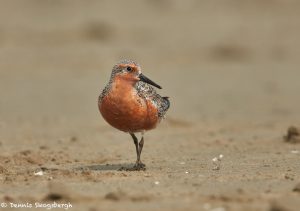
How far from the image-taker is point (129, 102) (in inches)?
398

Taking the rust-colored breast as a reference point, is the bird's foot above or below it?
below

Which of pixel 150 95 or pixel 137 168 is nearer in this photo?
pixel 137 168

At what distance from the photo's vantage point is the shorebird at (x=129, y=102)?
1012 cm

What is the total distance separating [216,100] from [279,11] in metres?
9.73

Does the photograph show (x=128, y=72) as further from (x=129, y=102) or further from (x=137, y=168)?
(x=137, y=168)

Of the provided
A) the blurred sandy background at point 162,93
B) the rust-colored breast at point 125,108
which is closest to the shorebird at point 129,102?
the rust-colored breast at point 125,108

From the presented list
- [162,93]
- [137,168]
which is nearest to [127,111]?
[137,168]

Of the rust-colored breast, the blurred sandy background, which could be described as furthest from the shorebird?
the blurred sandy background

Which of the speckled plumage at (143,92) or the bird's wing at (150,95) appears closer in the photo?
the speckled plumage at (143,92)

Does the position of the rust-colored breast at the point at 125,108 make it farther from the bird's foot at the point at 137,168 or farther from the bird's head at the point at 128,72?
the bird's foot at the point at 137,168

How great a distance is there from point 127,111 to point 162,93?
27.9 ft

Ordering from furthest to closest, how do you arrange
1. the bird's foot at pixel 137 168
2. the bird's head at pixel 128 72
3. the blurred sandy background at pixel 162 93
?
the bird's head at pixel 128 72 < the bird's foot at pixel 137 168 < the blurred sandy background at pixel 162 93

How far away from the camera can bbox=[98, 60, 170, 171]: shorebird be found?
398 inches

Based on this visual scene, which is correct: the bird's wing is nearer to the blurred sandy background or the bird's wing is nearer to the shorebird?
the shorebird
